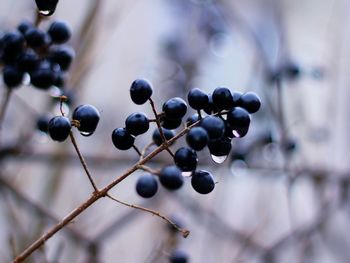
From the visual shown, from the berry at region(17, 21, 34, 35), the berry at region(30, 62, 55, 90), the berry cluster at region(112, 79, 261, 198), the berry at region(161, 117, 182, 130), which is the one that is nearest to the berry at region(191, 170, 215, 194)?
the berry cluster at region(112, 79, 261, 198)

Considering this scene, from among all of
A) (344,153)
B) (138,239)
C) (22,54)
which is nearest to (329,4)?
(344,153)

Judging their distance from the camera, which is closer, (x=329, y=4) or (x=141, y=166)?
(x=141, y=166)

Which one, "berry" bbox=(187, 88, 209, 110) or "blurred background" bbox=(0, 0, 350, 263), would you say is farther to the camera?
"blurred background" bbox=(0, 0, 350, 263)

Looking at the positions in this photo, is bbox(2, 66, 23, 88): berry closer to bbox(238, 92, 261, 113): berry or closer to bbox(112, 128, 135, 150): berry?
bbox(112, 128, 135, 150): berry

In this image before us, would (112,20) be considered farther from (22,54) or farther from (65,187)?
(65,187)

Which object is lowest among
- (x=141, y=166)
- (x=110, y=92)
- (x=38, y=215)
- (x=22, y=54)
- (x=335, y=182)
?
(x=110, y=92)

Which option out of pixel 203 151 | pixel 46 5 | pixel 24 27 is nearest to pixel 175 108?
pixel 46 5
